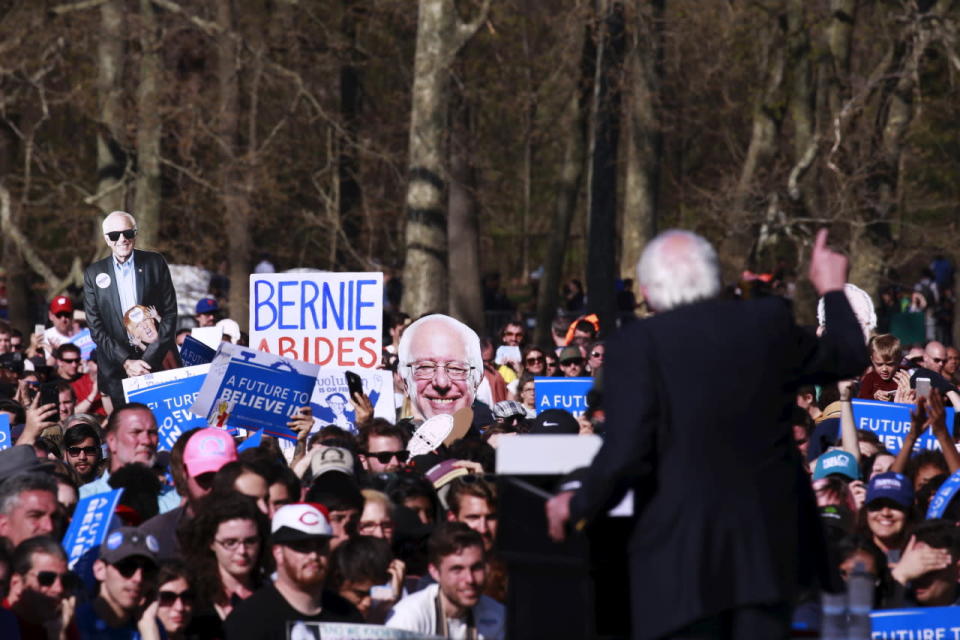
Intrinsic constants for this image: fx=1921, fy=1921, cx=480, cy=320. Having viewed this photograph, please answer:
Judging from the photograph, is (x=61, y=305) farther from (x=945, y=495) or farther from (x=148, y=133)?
(x=945, y=495)

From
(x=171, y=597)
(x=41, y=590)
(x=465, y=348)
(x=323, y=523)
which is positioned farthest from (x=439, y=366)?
(x=41, y=590)

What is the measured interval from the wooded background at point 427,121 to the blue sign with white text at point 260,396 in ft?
33.4

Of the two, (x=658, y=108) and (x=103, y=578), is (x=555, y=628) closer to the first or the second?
(x=103, y=578)

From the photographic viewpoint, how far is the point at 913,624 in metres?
7.14

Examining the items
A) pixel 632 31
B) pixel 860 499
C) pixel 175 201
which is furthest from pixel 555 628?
pixel 175 201

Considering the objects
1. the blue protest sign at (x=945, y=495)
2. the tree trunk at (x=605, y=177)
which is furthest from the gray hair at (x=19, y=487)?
the tree trunk at (x=605, y=177)

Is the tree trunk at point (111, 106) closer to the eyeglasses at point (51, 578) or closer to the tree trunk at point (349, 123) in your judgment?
the tree trunk at point (349, 123)

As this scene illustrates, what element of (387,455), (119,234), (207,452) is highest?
(119,234)

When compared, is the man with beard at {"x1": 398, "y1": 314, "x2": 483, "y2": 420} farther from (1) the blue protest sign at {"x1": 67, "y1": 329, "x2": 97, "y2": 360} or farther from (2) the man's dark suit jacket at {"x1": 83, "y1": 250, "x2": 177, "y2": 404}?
(1) the blue protest sign at {"x1": 67, "y1": 329, "x2": 97, "y2": 360}

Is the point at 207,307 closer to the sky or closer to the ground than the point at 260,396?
closer to the sky

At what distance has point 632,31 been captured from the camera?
2409 cm

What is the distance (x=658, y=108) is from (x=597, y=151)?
65.5 inches

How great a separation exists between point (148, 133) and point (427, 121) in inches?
259

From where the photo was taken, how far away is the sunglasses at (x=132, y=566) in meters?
7.14
